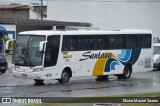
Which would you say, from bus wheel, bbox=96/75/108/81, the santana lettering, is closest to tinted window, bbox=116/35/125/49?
the santana lettering

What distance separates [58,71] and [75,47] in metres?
1.98

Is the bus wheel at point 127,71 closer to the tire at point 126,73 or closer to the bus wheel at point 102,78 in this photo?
the tire at point 126,73

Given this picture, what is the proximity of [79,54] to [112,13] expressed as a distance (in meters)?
47.3

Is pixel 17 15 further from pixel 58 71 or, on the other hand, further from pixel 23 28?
pixel 58 71

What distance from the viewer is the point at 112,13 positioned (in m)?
75.2

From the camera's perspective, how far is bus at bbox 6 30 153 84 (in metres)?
26.5

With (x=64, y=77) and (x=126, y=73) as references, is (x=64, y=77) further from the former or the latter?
(x=126, y=73)

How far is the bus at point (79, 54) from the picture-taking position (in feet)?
86.8

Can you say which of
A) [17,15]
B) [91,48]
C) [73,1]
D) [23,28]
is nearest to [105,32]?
[91,48]

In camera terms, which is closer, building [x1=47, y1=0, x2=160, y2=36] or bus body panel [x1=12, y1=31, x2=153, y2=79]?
bus body panel [x1=12, y1=31, x2=153, y2=79]

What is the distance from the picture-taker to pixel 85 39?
2902 centimetres

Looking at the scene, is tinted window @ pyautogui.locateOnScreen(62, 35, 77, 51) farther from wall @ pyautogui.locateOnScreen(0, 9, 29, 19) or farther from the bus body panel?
wall @ pyautogui.locateOnScreen(0, 9, 29, 19)

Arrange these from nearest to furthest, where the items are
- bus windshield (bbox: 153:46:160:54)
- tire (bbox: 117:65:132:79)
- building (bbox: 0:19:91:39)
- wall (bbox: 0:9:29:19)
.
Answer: tire (bbox: 117:65:132:79), bus windshield (bbox: 153:46:160:54), building (bbox: 0:19:91:39), wall (bbox: 0:9:29:19)

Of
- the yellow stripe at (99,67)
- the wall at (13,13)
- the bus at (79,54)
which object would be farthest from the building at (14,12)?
the yellow stripe at (99,67)
